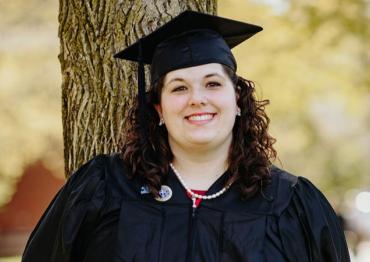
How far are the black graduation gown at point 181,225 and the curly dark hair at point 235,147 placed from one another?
0.17 ft

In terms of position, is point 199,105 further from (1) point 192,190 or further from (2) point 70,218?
(2) point 70,218

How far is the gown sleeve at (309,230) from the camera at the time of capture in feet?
11.3

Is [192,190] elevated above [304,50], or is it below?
below

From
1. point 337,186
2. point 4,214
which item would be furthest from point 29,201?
point 337,186

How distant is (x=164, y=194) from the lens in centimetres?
351

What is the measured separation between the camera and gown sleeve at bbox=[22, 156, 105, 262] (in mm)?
3488

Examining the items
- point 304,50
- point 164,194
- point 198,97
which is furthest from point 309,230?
point 304,50

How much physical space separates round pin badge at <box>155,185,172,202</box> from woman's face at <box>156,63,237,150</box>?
206 mm

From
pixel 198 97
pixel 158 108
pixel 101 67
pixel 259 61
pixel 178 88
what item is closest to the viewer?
pixel 198 97

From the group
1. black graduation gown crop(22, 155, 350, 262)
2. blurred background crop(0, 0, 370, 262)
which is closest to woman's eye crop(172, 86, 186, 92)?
black graduation gown crop(22, 155, 350, 262)

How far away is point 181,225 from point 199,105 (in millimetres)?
527

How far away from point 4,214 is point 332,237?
10584mm

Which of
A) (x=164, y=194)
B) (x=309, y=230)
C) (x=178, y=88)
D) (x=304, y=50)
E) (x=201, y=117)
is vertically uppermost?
(x=304, y=50)

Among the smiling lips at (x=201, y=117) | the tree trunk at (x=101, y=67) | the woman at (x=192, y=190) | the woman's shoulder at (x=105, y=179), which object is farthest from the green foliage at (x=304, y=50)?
the smiling lips at (x=201, y=117)
